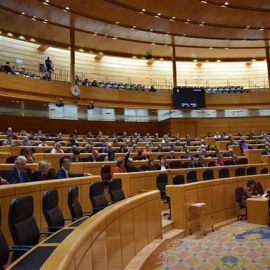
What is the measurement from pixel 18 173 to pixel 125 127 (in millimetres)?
13566

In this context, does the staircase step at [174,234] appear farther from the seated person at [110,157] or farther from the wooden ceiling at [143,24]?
the wooden ceiling at [143,24]

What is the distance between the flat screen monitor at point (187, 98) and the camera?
1577 centimetres

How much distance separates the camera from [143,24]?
14.3 m

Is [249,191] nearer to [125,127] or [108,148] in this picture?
[108,148]

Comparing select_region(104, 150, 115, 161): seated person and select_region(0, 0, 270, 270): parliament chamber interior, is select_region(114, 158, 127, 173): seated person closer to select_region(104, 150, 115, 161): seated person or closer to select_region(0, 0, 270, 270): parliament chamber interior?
select_region(0, 0, 270, 270): parliament chamber interior

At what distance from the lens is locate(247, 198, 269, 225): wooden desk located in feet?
20.5

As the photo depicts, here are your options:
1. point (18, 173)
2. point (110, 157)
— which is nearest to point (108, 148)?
point (110, 157)

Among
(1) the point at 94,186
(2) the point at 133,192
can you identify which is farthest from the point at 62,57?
(1) the point at 94,186

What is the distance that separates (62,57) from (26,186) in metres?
14.4

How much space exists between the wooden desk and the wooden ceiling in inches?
348

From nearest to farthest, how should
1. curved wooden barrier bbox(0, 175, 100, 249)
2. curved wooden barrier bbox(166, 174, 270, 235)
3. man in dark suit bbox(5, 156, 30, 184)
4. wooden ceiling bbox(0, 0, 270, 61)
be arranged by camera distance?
curved wooden barrier bbox(0, 175, 100, 249), man in dark suit bbox(5, 156, 30, 184), curved wooden barrier bbox(166, 174, 270, 235), wooden ceiling bbox(0, 0, 270, 61)

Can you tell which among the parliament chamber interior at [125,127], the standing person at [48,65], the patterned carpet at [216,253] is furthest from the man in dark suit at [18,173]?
the standing person at [48,65]

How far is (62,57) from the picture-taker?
16828mm

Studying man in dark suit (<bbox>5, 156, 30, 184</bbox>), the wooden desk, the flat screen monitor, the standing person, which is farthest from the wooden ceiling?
man in dark suit (<bbox>5, 156, 30, 184</bbox>)
